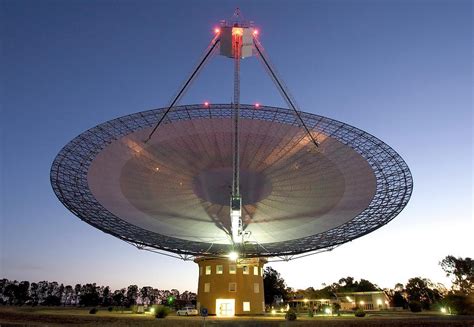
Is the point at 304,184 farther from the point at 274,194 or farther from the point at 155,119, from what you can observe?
the point at 155,119

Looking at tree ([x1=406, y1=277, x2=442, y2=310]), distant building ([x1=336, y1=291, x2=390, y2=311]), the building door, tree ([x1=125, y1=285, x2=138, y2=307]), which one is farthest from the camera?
tree ([x1=125, y1=285, x2=138, y2=307])

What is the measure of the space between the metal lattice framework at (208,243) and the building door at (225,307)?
39.2ft

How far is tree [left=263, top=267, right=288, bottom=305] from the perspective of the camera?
109m

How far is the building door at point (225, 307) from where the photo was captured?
161 feet

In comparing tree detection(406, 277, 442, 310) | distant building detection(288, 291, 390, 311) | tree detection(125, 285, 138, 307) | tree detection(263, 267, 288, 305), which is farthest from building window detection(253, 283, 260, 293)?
tree detection(125, 285, 138, 307)

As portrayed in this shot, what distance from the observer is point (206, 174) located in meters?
41.0

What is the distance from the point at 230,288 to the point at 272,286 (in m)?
66.0

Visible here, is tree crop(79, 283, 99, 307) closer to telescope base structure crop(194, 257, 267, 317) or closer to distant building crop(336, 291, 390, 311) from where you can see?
distant building crop(336, 291, 390, 311)

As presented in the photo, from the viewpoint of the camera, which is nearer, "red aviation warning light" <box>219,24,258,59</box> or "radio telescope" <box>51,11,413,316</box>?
"red aviation warning light" <box>219,24,258,59</box>

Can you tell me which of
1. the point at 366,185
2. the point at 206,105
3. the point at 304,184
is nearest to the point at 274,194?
the point at 304,184

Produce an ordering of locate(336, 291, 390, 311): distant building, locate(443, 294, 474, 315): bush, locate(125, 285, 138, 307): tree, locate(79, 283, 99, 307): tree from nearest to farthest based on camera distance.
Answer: locate(443, 294, 474, 315): bush → locate(336, 291, 390, 311): distant building → locate(79, 283, 99, 307): tree → locate(125, 285, 138, 307): tree

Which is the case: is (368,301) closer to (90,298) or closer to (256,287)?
(256,287)

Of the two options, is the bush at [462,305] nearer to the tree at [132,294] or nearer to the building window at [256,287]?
the building window at [256,287]

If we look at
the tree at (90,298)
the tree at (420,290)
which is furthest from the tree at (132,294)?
the tree at (420,290)
